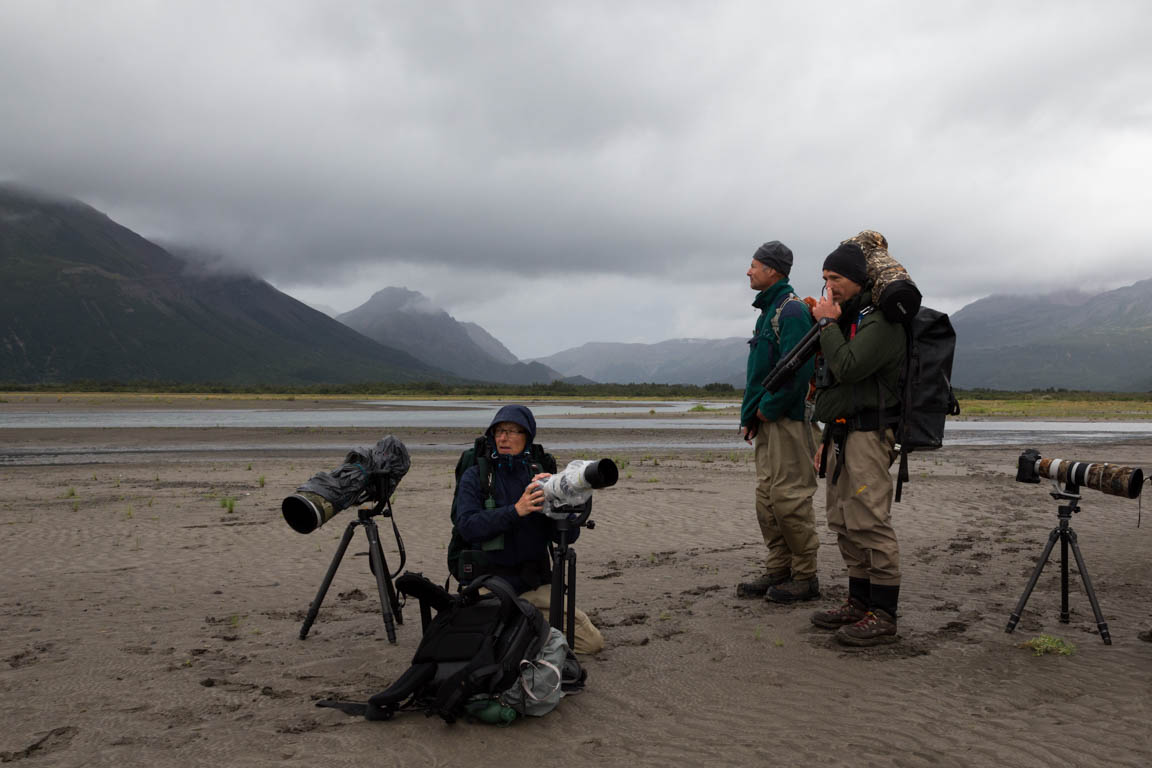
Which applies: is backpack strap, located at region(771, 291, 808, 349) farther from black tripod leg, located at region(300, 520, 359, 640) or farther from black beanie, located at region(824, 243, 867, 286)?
black tripod leg, located at region(300, 520, 359, 640)

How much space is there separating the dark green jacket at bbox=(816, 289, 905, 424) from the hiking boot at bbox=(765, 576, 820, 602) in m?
1.72

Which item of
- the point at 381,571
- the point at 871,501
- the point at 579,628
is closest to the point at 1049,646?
the point at 871,501

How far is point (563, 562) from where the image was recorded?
14.4 feet

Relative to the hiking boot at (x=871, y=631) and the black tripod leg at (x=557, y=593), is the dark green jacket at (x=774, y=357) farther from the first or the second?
the black tripod leg at (x=557, y=593)

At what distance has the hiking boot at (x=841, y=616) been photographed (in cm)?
→ 528

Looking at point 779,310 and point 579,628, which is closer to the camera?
point 579,628

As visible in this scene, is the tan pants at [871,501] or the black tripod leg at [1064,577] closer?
the tan pants at [871,501]

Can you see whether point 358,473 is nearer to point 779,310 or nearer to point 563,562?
point 563,562

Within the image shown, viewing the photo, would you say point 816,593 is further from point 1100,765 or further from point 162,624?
point 162,624

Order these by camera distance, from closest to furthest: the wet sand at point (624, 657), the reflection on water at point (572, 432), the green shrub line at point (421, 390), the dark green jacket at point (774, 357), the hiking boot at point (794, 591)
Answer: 1. the wet sand at point (624, 657)
2. the dark green jacket at point (774, 357)
3. the hiking boot at point (794, 591)
4. the reflection on water at point (572, 432)
5. the green shrub line at point (421, 390)

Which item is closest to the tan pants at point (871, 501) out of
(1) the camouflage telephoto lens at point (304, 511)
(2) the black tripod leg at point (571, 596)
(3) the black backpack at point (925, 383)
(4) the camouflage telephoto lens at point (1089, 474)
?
(3) the black backpack at point (925, 383)

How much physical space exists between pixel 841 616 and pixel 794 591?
0.74 meters

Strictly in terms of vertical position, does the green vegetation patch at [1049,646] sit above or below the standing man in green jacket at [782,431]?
below

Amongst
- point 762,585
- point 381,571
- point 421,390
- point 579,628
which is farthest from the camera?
point 421,390
